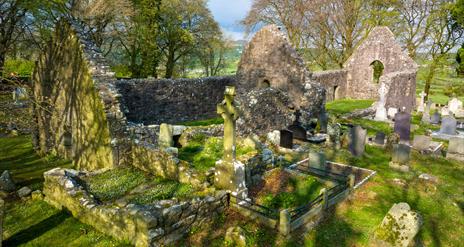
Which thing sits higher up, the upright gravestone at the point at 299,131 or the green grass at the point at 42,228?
the upright gravestone at the point at 299,131

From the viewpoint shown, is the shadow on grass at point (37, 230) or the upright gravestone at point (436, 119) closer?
the shadow on grass at point (37, 230)

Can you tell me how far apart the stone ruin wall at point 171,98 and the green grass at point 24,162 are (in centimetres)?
490

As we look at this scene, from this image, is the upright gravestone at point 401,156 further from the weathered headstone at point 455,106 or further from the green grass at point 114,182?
the weathered headstone at point 455,106

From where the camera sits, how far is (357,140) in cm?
1396

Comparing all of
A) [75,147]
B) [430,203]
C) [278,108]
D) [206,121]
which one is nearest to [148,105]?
[206,121]

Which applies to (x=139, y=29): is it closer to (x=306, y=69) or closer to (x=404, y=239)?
(x=306, y=69)

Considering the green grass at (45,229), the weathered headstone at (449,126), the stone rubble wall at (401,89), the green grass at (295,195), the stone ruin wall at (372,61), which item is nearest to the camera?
the green grass at (45,229)

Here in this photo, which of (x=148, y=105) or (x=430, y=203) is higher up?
(x=148, y=105)

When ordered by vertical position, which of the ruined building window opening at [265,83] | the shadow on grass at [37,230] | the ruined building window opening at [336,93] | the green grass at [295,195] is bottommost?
the shadow on grass at [37,230]

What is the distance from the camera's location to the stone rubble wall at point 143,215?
7.25 meters

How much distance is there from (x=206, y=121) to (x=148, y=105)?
4.25 meters

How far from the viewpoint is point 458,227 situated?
29.3 ft

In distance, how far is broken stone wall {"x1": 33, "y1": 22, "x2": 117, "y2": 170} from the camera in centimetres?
1266

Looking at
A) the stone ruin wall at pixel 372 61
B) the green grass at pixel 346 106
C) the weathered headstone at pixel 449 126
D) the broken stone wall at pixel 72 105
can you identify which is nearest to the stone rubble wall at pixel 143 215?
the broken stone wall at pixel 72 105
